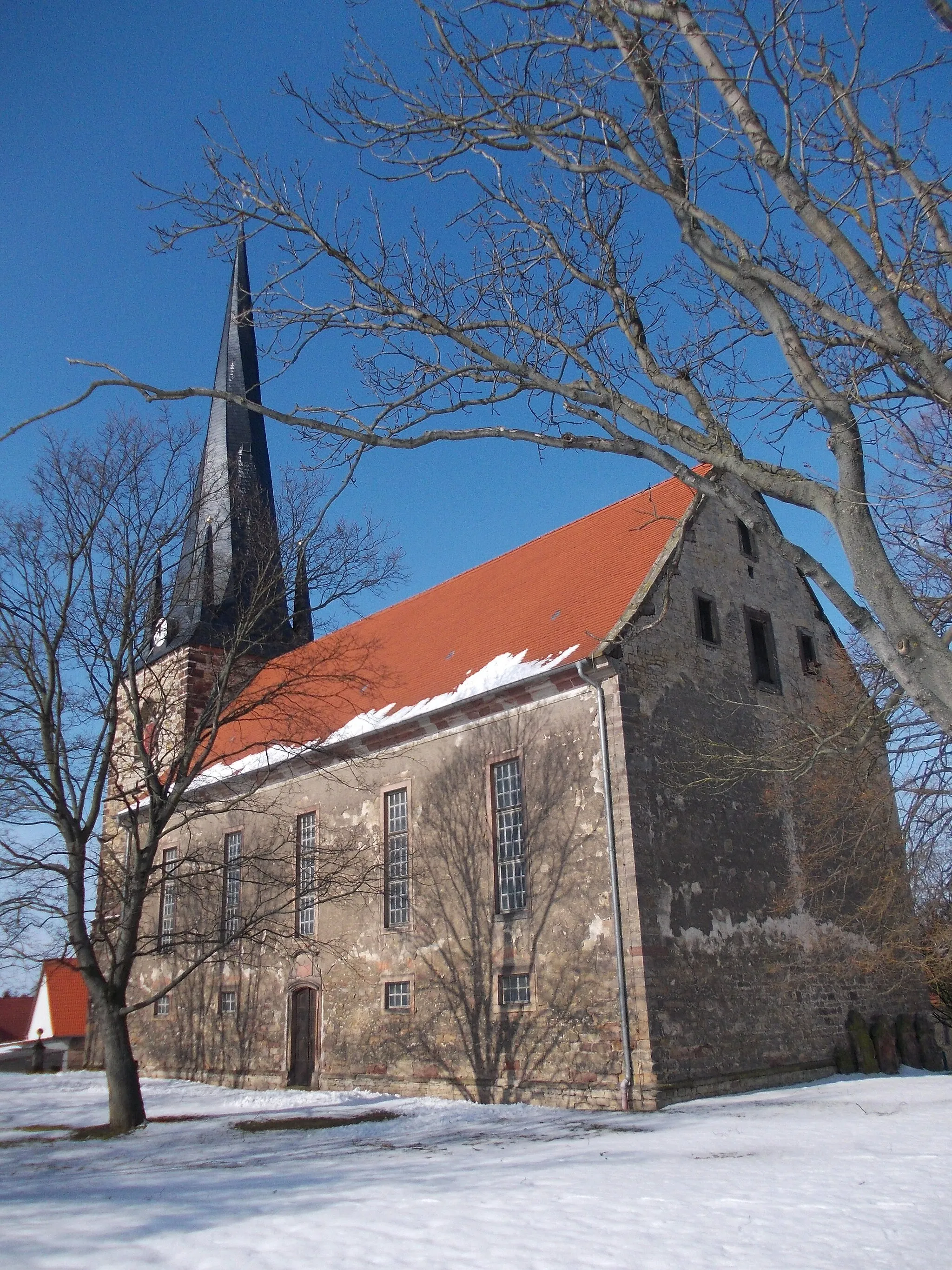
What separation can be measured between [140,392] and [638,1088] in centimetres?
1091

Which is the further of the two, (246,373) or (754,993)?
(246,373)

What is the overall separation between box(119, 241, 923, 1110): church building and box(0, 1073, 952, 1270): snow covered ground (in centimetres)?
174

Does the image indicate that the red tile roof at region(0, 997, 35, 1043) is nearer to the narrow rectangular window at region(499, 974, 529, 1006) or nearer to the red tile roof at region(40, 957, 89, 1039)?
the red tile roof at region(40, 957, 89, 1039)

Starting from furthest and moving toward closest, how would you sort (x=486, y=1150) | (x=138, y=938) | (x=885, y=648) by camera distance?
(x=138, y=938), (x=486, y=1150), (x=885, y=648)

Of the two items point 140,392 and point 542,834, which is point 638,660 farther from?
point 140,392

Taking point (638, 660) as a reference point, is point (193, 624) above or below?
above

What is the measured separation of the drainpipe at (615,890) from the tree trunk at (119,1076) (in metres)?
6.22

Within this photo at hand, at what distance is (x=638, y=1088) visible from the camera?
41.7 feet

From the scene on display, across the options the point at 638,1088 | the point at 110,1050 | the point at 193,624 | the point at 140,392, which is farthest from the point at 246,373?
the point at 140,392

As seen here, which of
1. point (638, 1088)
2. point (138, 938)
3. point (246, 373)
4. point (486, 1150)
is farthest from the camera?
point (246, 373)

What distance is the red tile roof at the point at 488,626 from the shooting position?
1603 cm

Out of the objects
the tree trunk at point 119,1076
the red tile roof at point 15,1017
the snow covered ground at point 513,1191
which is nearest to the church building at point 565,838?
the tree trunk at point 119,1076

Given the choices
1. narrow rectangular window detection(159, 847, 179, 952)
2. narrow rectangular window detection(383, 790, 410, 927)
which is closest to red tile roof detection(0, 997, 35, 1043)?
narrow rectangular window detection(159, 847, 179, 952)

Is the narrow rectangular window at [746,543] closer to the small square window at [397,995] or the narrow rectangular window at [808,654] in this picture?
the narrow rectangular window at [808,654]
